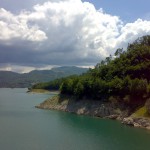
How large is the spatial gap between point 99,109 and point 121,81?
10.5 m

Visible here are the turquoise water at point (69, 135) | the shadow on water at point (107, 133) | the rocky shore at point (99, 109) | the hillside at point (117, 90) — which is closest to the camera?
the turquoise water at point (69, 135)

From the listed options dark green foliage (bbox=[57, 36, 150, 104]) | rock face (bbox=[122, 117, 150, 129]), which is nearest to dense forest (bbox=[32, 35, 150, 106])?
dark green foliage (bbox=[57, 36, 150, 104])

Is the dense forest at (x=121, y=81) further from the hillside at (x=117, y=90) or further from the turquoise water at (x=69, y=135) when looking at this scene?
the turquoise water at (x=69, y=135)

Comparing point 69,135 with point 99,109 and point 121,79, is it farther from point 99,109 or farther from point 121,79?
point 121,79

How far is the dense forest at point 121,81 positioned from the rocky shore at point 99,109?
2.31 metres

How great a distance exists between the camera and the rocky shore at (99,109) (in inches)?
2936

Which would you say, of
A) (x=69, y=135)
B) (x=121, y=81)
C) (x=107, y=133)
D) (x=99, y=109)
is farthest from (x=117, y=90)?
(x=69, y=135)

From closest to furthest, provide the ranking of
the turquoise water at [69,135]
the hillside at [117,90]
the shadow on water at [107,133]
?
the turquoise water at [69,135] < the shadow on water at [107,133] < the hillside at [117,90]

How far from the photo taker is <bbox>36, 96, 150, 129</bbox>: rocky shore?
7457 centimetres

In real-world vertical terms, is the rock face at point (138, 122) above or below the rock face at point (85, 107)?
below

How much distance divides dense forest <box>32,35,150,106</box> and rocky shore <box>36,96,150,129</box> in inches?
90.9

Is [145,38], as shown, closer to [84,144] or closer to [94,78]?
[94,78]

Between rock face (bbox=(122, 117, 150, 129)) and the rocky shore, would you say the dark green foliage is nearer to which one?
the rocky shore

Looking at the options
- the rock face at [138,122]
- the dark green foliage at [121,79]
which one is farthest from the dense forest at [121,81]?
the rock face at [138,122]
